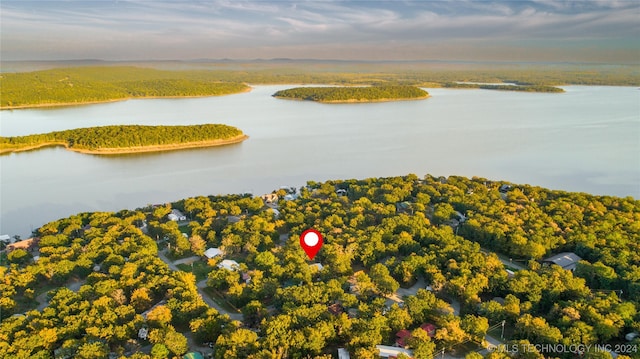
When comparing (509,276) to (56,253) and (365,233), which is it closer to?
(365,233)

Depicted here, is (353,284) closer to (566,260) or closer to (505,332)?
(505,332)

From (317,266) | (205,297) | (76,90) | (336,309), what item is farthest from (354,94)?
(336,309)

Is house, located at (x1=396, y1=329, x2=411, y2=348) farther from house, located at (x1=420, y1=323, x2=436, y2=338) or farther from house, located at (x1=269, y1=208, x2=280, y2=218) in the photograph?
house, located at (x1=269, y1=208, x2=280, y2=218)

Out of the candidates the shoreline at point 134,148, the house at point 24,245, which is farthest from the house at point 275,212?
the shoreline at point 134,148

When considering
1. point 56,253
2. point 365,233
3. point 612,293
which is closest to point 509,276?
point 612,293

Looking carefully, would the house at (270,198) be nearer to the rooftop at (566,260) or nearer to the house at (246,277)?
the house at (246,277)
